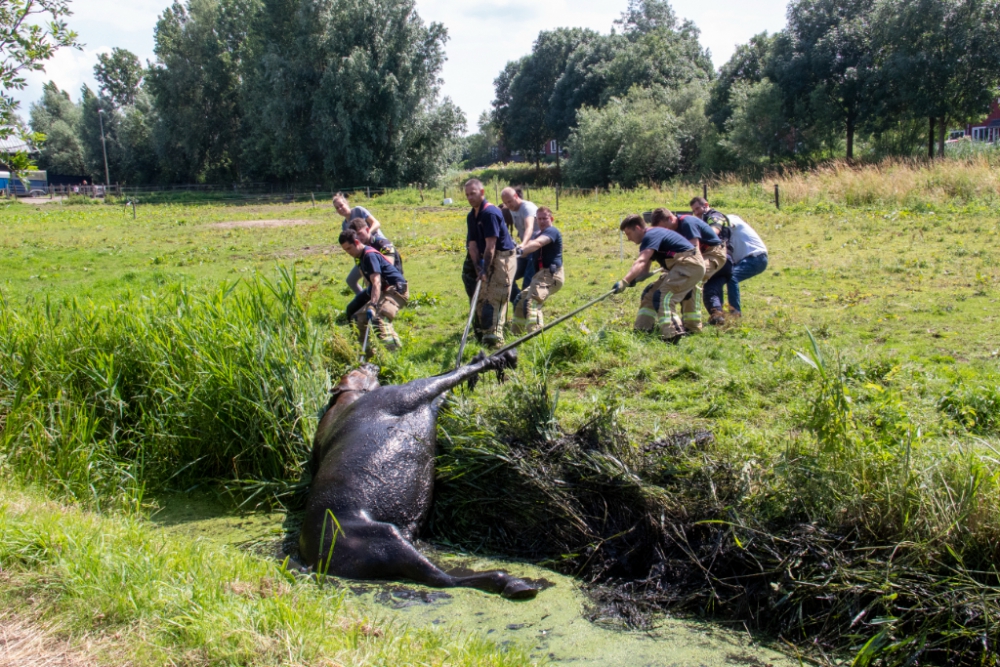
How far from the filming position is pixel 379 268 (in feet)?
26.9

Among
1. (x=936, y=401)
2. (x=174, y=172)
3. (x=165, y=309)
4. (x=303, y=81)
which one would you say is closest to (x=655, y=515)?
(x=936, y=401)

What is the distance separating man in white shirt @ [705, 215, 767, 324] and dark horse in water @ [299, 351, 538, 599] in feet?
13.1

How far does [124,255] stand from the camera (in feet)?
56.8

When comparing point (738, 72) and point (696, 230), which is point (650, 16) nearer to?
point (738, 72)

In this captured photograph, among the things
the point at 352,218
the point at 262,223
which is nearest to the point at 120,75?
the point at 262,223

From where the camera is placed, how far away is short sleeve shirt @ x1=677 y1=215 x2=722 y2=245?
8852 mm

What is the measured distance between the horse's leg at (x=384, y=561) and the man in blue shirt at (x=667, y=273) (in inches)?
179

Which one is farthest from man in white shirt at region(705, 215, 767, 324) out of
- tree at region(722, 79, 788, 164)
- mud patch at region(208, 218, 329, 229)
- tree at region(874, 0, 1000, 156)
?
tree at region(722, 79, 788, 164)

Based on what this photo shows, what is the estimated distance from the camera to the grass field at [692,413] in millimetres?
3795

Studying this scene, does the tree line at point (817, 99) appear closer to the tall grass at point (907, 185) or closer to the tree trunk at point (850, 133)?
the tree trunk at point (850, 133)

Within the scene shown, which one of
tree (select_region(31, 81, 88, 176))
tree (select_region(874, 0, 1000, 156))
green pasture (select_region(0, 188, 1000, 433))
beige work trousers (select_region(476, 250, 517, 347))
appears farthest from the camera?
tree (select_region(31, 81, 88, 176))

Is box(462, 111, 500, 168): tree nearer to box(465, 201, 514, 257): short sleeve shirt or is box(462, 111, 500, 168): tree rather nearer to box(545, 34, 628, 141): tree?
box(545, 34, 628, 141): tree

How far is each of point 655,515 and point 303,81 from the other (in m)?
48.9

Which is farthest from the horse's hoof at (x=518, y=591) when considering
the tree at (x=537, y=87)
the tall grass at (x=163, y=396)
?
the tree at (x=537, y=87)
